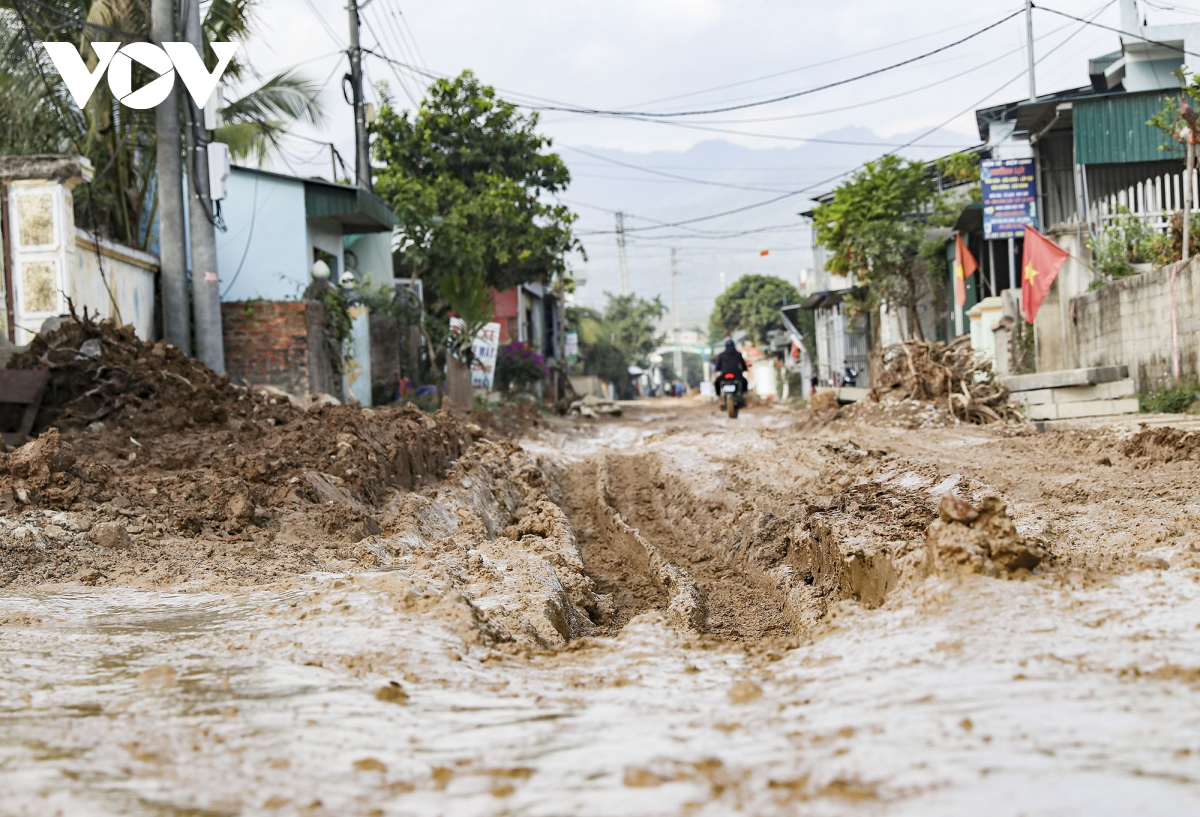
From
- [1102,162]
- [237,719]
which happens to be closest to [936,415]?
[1102,162]

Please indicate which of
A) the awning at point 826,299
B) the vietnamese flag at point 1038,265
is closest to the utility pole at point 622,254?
the awning at point 826,299

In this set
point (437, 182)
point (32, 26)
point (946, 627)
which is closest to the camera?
point (946, 627)

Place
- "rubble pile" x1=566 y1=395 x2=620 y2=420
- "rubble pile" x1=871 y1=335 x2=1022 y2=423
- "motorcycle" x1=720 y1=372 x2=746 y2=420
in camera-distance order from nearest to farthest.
Result: "rubble pile" x1=871 y1=335 x2=1022 y2=423, "motorcycle" x1=720 y1=372 x2=746 y2=420, "rubble pile" x1=566 y1=395 x2=620 y2=420

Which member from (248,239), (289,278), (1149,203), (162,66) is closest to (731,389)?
(1149,203)

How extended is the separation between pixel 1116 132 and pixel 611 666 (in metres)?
16.6

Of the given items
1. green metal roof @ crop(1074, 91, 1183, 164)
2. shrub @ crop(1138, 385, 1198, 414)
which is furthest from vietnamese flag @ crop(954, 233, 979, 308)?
shrub @ crop(1138, 385, 1198, 414)

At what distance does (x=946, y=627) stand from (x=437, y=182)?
22.8 m

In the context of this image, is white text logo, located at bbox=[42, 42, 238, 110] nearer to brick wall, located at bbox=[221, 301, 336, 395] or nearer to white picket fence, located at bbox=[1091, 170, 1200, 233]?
brick wall, located at bbox=[221, 301, 336, 395]

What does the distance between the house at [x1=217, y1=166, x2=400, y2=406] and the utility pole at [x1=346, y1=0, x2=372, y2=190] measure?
1.50 m

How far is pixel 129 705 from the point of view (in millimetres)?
2879

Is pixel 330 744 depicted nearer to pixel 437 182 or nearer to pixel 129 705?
pixel 129 705

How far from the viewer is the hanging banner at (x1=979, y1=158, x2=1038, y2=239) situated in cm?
1800

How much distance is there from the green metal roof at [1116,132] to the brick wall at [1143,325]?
3.14 meters

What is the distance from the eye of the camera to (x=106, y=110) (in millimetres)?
14422
